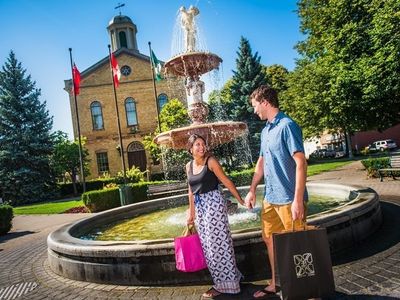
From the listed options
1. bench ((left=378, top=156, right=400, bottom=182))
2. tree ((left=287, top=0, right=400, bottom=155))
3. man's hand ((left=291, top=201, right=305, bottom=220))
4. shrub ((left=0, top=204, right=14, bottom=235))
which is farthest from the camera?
tree ((left=287, top=0, right=400, bottom=155))

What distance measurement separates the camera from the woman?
12.8 feet

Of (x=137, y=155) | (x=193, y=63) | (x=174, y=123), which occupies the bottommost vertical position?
(x=137, y=155)

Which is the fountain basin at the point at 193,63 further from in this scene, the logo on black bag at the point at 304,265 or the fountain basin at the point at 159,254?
the logo on black bag at the point at 304,265

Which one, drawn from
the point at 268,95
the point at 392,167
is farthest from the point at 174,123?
the point at 268,95

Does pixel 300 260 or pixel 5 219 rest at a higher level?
pixel 300 260

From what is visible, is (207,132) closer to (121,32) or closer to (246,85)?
(246,85)

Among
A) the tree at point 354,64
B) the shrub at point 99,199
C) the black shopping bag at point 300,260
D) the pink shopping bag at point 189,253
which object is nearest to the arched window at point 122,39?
the tree at point 354,64

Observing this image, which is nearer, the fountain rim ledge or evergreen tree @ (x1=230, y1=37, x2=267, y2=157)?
the fountain rim ledge

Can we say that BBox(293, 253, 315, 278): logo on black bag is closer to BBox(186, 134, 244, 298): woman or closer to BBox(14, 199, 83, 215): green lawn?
BBox(186, 134, 244, 298): woman

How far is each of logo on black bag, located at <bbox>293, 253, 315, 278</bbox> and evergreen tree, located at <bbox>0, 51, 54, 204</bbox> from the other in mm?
31485

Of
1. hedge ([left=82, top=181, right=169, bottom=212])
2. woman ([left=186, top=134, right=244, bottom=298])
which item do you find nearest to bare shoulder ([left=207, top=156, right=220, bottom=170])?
woman ([left=186, top=134, right=244, bottom=298])

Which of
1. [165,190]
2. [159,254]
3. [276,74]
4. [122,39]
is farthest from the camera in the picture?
[276,74]

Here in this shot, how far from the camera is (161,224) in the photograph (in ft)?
27.1

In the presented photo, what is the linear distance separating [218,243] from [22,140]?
31851 millimetres
